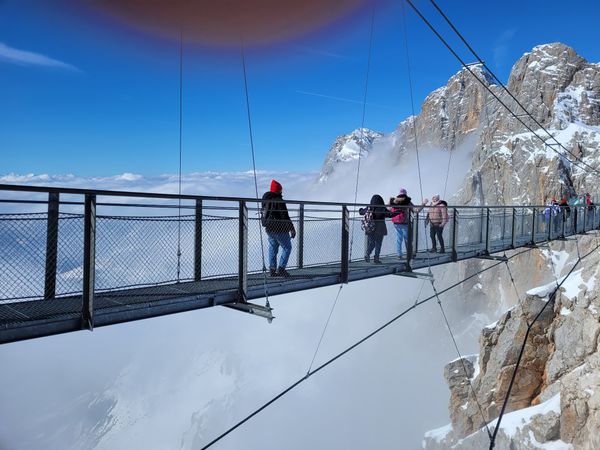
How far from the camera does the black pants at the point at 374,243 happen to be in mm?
8484

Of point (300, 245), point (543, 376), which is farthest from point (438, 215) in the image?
point (543, 376)

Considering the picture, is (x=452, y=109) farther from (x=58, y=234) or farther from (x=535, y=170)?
(x=58, y=234)

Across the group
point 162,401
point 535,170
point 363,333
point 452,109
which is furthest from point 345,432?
point 452,109

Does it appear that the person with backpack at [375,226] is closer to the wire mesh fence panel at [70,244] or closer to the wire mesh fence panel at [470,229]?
the wire mesh fence panel at [470,229]

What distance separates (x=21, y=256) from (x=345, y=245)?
4679mm

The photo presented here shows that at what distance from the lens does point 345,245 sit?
23.3 feet

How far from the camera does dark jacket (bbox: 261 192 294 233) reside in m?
6.04

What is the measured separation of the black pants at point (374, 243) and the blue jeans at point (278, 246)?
256 cm

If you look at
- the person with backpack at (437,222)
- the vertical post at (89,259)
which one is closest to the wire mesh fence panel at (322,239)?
the person with backpack at (437,222)

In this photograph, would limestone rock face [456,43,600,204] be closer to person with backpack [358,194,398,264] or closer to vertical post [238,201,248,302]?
person with backpack [358,194,398,264]

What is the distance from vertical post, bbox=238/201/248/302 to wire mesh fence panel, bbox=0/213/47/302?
7.10 feet

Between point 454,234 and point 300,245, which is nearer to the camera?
point 300,245

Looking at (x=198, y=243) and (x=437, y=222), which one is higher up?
(x=437, y=222)

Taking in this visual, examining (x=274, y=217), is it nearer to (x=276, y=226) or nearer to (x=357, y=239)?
(x=276, y=226)
